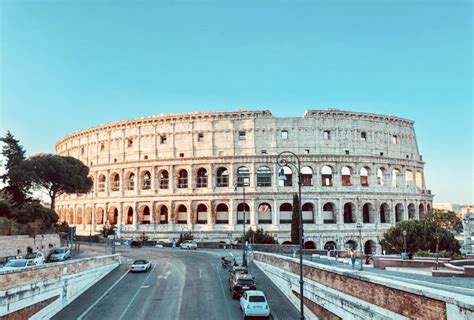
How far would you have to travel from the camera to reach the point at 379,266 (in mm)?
26781

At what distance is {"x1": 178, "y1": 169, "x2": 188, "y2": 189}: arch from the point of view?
6469 centimetres

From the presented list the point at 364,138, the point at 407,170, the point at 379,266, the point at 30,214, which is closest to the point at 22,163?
the point at 30,214

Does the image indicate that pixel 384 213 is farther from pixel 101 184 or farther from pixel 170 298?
pixel 170 298

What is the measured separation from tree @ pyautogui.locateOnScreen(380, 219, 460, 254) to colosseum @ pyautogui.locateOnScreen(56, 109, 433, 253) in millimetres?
12046

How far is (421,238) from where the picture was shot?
1716 inches

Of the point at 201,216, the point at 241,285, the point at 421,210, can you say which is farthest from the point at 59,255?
the point at 421,210

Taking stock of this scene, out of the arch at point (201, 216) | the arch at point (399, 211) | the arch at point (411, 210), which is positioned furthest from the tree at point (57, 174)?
the arch at point (411, 210)

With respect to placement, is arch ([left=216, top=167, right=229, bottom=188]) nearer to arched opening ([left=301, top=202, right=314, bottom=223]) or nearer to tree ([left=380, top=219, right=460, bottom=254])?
arched opening ([left=301, top=202, right=314, bottom=223])

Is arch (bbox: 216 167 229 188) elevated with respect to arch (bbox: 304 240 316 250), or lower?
elevated

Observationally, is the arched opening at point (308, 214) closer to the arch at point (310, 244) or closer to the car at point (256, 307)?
the arch at point (310, 244)

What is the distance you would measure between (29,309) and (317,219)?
154 feet

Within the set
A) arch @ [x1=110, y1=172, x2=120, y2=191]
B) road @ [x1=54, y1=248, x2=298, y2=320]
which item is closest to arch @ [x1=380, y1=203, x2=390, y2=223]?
road @ [x1=54, y1=248, x2=298, y2=320]

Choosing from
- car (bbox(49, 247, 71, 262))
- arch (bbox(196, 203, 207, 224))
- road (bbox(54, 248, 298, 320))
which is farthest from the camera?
arch (bbox(196, 203, 207, 224))

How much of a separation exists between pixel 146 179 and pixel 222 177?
46.0 feet
